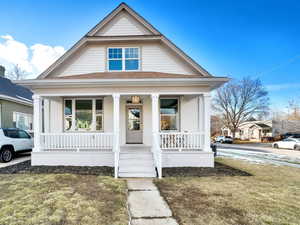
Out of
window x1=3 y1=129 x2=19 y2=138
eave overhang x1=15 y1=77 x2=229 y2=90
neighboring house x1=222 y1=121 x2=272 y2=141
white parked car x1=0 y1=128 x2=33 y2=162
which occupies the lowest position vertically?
neighboring house x1=222 y1=121 x2=272 y2=141

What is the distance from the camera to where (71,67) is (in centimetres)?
790

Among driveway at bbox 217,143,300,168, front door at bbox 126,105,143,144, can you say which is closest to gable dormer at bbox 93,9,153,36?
front door at bbox 126,105,143,144

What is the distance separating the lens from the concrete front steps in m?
5.48

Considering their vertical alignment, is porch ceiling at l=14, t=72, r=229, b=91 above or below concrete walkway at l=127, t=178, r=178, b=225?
above

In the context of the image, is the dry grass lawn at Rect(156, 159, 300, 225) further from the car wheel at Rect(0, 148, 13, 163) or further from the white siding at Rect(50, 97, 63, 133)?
the car wheel at Rect(0, 148, 13, 163)

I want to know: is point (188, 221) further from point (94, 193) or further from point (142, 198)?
point (94, 193)

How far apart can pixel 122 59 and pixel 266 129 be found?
3794cm

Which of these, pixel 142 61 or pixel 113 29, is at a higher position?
pixel 113 29

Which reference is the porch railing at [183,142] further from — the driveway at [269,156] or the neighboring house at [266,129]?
the neighboring house at [266,129]

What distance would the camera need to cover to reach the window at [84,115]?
7.86 m

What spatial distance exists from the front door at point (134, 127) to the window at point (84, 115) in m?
1.43

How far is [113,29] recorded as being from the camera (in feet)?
26.5

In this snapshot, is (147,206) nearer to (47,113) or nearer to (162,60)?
(162,60)

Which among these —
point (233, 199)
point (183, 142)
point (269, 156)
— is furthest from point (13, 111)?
point (269, 156)
